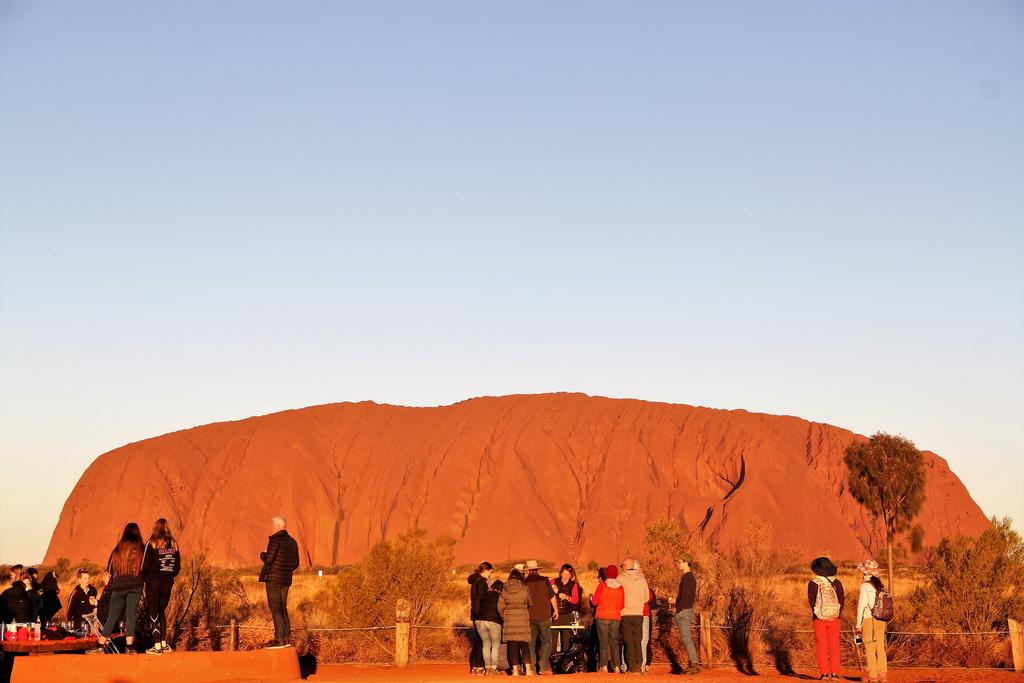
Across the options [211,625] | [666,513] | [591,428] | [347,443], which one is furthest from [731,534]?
[211,625]

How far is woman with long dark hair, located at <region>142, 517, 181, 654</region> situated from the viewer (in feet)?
50.1

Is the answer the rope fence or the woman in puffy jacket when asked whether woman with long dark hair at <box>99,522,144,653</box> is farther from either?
the rope fence

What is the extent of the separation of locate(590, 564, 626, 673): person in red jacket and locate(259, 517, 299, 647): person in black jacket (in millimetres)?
4543

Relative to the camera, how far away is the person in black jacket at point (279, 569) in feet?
52.5

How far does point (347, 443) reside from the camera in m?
87.9

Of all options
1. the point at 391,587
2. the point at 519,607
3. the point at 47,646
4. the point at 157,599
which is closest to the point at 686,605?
the point at 519,607

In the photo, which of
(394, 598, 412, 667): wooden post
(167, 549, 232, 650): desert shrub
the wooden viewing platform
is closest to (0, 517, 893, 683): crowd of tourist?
the wooden viewing platform

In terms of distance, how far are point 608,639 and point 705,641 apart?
429 cm

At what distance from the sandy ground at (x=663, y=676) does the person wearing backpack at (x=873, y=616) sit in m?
1.17

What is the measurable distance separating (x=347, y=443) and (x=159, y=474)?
13.3 meters

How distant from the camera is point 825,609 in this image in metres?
16.4

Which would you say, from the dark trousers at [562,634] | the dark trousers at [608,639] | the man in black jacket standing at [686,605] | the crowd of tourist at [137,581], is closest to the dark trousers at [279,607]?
the crowd of tourist at [137,581]

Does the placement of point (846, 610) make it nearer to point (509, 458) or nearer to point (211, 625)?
point (211, 625)

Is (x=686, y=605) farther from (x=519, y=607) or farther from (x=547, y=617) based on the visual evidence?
(x=519, y=607)
